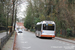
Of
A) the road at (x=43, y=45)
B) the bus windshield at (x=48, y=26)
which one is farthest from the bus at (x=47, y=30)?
the road at (x=43, y=45)

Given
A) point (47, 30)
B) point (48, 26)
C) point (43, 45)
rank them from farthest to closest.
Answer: point (48, 26) → point (47, 30) → point (43, 45)

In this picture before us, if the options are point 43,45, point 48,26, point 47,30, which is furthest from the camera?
point 48,26

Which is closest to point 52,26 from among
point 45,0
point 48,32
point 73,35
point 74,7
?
point 48,32

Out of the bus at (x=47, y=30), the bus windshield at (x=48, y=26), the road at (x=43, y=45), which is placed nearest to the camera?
the road at (x=43, y=45)

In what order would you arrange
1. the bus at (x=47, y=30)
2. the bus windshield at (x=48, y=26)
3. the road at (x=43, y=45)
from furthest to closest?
the bus windshield at (x=48, y=26) < the bus at (x=47, y=30) < the road at (x=43, y=45)

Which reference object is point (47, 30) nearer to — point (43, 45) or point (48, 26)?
point (48, 26)

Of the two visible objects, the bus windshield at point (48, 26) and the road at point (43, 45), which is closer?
the road at point (43, 45)

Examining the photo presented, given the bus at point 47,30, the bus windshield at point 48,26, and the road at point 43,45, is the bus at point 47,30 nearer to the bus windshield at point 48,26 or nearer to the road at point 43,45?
the bus windshield at point 48,26

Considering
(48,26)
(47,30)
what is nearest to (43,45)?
(47,30)

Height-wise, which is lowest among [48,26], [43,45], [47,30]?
[43,45]

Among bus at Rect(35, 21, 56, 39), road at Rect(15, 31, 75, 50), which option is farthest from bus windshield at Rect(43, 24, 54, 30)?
road at Rect(15, 31, 75, 50)

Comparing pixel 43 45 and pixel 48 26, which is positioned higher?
pixel 48 26

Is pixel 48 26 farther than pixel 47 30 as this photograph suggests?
Yes

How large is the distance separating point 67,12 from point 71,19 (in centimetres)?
162
